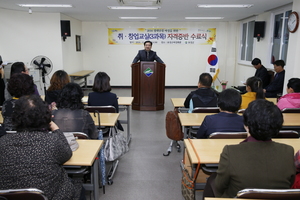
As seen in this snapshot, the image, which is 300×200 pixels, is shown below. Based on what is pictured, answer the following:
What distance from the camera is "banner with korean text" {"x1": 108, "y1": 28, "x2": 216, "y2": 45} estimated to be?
9133 millimetres

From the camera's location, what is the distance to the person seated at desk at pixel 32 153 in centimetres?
→ 145

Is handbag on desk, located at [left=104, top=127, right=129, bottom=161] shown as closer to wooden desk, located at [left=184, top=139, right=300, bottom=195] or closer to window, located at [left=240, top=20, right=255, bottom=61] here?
wooden desk, located at [left=184, top=139, right=300, bottom=195]

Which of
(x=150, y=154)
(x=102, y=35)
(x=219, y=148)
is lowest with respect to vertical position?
(x=150, y=154)

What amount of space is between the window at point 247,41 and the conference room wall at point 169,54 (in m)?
0.44

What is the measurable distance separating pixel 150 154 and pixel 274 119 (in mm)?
2414

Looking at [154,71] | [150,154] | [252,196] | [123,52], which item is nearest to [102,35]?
[123,52]

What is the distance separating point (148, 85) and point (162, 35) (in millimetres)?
3835

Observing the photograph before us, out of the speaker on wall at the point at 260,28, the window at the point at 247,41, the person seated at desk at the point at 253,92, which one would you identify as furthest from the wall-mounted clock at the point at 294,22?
the window at the point at 247,41

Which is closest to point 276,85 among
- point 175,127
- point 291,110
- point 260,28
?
point 260,28

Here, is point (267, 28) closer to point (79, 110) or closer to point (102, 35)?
point (102, 35)

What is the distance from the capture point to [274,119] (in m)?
1.43

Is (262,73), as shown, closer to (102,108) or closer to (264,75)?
(264,75)

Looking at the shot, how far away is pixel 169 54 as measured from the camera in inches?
366

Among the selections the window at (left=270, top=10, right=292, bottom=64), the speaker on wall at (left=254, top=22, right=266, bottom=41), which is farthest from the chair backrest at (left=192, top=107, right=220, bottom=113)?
the speaker on wall at (left=254, top=22, right=266, bottom=41)
